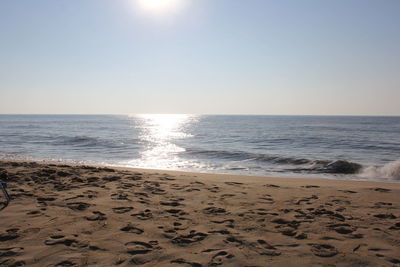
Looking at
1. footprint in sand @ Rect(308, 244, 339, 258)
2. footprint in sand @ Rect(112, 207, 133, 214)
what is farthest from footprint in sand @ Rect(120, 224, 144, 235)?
footprint in sand @ Rect(308, 244, 339, 258)

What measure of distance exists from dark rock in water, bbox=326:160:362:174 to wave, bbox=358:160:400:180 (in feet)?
1.76

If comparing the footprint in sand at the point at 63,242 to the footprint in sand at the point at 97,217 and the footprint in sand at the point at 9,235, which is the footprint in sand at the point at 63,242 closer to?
the footprint in sand at the point at 9,235

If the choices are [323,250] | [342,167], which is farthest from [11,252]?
[342,167]

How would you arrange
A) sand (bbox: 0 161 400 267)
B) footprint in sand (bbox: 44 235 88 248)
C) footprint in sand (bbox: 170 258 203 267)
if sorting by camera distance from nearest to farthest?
1. footprint in sand (bbox: 170 258 203 267)
2. sand (bbox: 0 161 400 267)
3. footprint in sand (bbox: 44 235 88 248)

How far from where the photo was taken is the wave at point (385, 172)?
41.3ft

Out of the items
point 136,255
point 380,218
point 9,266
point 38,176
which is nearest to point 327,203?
point 380,218

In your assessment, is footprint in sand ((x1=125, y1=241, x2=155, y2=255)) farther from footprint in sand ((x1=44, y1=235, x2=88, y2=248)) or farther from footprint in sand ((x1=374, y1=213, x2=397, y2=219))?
footprint in sand ((x1=374, y1=213, x2=397, y2=219))

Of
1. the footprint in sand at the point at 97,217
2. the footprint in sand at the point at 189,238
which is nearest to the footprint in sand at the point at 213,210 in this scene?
the footprint in sand at the point at 189,238

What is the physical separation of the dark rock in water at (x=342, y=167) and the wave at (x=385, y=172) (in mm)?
536

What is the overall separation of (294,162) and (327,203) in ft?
35.6

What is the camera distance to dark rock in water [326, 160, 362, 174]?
46.2ft

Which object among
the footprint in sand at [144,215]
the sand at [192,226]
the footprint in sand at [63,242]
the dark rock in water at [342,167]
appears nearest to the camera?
the sand at [192,226]

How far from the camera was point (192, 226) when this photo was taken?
181 inches

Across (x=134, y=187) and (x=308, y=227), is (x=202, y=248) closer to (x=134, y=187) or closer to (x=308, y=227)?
(x=308, y=227)
